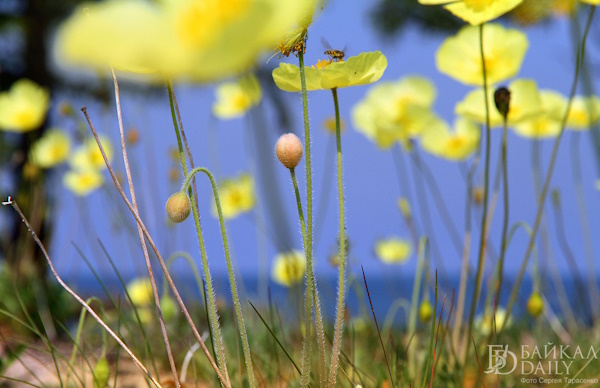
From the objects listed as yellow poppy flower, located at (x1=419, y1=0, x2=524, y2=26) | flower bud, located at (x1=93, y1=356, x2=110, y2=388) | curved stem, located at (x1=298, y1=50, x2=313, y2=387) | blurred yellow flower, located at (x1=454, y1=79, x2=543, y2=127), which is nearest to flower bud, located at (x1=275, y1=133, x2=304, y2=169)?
curved stem, located at (x1=298, y1=50, x2=313, y2=387)

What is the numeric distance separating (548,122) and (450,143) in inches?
9.7

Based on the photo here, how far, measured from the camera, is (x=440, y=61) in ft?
3.01

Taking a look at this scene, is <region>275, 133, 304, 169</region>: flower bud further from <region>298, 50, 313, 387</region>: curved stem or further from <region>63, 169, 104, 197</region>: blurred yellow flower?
<region>63, 169, 104, 197</region>: blurred yellow flower

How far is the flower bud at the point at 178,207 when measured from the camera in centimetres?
50

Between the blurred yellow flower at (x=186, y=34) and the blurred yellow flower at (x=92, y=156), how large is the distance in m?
1.64

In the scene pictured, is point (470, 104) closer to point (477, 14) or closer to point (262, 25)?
point (477, 14)

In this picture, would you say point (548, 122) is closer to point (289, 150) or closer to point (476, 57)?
point (476, 57)

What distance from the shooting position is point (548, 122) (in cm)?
144

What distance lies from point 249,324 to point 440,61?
118 centimetres

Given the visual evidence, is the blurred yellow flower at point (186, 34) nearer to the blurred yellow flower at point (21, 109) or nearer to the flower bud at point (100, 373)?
the flower bud at point (100, 373)

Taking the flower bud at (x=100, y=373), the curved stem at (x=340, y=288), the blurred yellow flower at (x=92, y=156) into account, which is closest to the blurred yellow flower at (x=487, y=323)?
the curved stem at (x=340, y=288)

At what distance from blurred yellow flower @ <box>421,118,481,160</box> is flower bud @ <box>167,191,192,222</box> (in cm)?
102

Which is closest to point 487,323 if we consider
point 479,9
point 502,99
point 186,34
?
point 502,99
